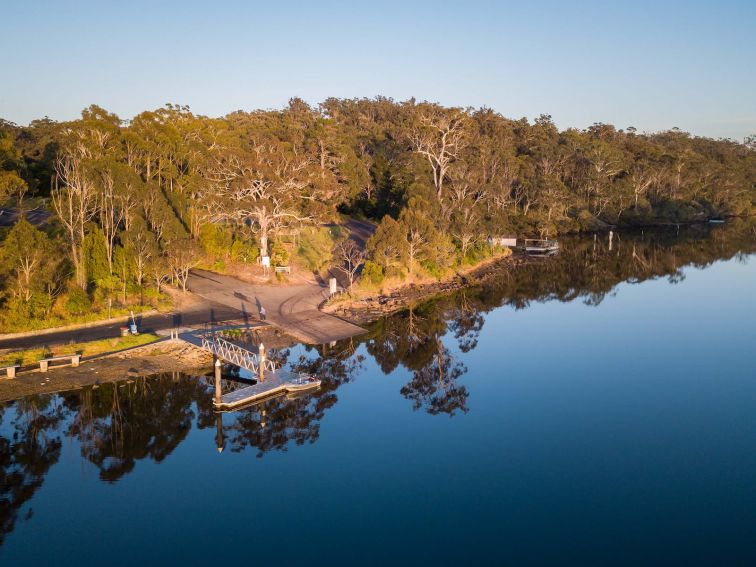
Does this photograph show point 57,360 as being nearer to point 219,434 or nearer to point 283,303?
point 219,434

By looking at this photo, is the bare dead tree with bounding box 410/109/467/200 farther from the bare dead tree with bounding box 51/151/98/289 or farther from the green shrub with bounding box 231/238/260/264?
the bare dead tree with bounding box 51/151/98/289

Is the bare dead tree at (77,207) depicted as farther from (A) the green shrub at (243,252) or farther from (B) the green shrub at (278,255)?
(B) the green shrub at (278,255)

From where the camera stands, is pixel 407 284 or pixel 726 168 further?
pixel 726 168

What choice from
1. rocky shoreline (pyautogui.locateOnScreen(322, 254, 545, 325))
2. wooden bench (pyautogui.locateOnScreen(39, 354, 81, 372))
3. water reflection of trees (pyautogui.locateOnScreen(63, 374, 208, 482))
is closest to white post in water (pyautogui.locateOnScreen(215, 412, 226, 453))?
water reflection of trees (pyautogui.locateOnScreen(63, 374, 208, 482))

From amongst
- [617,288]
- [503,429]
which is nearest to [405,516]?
[503,429]

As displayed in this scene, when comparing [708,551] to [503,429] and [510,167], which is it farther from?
[510,167]

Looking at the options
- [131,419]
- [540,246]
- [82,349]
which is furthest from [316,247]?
[540,246]

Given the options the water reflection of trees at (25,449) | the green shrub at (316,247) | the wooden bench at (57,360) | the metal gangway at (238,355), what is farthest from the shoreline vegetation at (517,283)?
the green shrub at (316,247)
